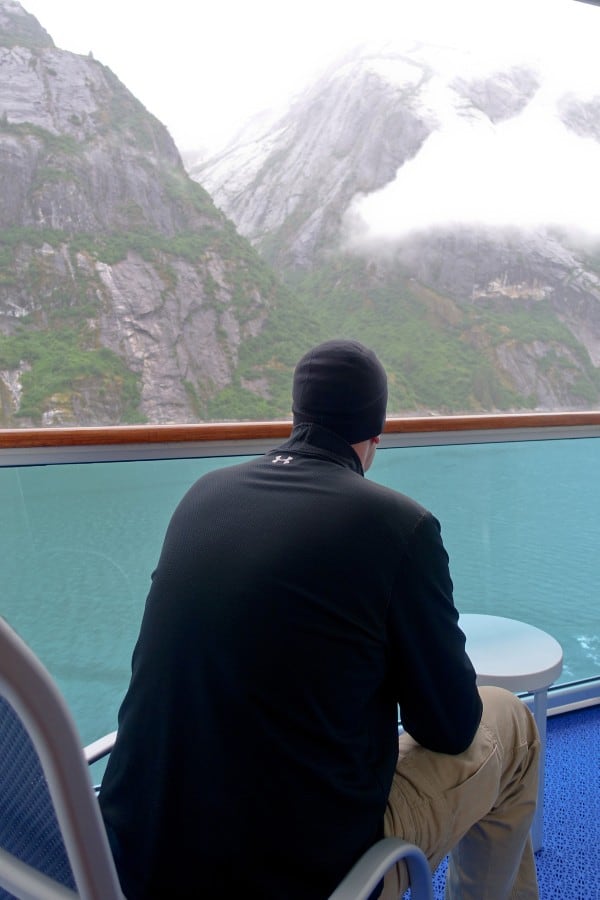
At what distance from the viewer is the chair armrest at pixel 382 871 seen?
847 mm

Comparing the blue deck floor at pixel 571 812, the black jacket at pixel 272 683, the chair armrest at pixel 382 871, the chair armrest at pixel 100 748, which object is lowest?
the blue deck floor at pixel 571 812

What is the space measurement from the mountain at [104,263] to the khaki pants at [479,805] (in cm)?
124

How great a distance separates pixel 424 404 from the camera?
8.09 feet

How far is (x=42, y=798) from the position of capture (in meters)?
0.60

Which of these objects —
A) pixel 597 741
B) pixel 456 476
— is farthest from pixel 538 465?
pixel 597 741

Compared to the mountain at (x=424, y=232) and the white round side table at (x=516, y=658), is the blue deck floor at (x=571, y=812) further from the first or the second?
the mountain at (x=424, y=232)

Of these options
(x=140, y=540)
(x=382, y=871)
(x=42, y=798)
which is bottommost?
(x=140, y=540)

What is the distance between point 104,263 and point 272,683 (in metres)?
2.06

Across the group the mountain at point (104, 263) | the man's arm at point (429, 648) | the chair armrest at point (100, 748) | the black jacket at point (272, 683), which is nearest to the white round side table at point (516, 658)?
the man's arm at point (429, 648)

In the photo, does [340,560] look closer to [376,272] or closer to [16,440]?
[16,440]

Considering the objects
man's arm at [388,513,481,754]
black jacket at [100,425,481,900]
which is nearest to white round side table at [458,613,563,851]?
man's arm at [388,513,481,754]

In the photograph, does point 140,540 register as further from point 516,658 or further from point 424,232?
point 424,232

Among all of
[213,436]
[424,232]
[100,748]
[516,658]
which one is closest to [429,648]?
[100,748]

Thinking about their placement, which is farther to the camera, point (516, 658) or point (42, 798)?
point (516, 658)
